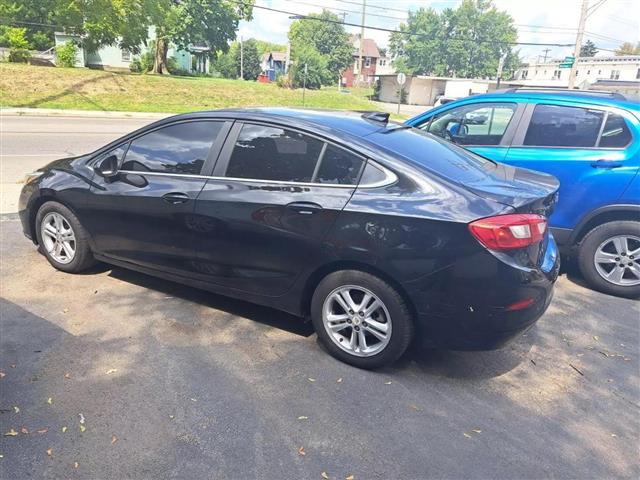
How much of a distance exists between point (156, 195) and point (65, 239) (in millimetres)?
1244

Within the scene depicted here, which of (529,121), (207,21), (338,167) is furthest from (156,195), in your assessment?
(207,21)

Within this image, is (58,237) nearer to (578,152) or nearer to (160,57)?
(578,152)

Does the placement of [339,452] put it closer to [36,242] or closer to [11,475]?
[11,475]

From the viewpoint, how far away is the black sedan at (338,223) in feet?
9.84

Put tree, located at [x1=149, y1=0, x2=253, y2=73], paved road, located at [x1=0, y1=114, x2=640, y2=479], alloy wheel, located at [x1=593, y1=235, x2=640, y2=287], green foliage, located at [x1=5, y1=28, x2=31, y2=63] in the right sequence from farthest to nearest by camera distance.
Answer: tree, located at [x1=149, y1=0, x2=253, y2=73] → green foliage, located at [x1=5, y1=28, x2=31, y2=63] → alloy wheel, located at [x1=593, y1=235, x2=640, y2=287] → paved road, located at [x1=0, y1=114, x2=640, y2=479]

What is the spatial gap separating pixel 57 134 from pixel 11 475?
13.5 meters

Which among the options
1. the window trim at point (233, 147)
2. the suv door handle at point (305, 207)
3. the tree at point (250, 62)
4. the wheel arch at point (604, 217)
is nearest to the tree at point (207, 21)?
the tree at point (250, 62)

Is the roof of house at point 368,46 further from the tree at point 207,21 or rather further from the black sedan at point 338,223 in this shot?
the black sedan at point 338,223

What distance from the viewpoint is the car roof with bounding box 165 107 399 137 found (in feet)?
11.6

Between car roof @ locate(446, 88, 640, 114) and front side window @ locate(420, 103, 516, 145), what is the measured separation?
0.33 feet

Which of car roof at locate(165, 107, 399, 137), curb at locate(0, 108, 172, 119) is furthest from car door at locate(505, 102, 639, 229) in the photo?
curb at locate(0, 108, 172, 119)

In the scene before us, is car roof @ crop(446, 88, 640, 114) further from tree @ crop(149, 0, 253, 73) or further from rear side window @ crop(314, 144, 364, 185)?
tree @ crop(149, 0, 253, 73)

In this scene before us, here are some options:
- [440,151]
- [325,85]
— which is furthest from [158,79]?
[325,85]

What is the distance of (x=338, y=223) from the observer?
322 centimetres
